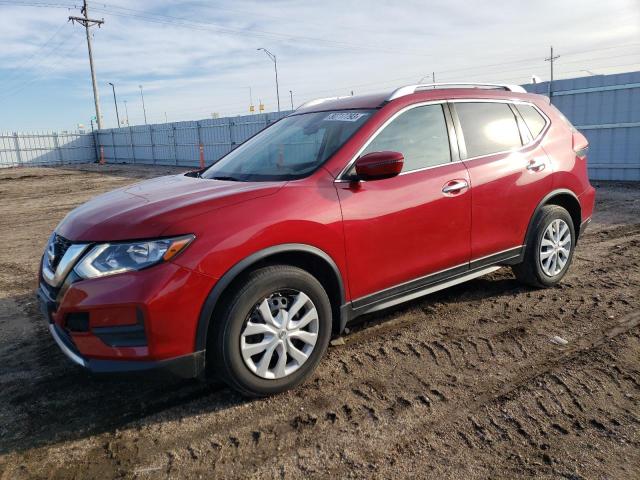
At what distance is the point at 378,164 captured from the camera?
3.21m

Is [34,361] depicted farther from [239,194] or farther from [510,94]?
[510,94]

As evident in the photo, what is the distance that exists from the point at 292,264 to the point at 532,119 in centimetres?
287

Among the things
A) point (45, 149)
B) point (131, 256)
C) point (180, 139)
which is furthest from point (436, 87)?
point (45, 149)

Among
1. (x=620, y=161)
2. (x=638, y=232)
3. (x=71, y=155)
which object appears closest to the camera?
(x=638, y=232)

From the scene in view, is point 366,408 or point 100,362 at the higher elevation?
point 100,362

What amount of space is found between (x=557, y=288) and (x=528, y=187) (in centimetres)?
114

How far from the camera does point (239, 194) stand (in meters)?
3.03

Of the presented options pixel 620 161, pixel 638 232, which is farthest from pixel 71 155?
pixel 638 232

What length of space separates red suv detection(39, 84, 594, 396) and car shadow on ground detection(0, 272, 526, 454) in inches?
10.6

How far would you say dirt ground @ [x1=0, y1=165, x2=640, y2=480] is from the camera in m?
2.49

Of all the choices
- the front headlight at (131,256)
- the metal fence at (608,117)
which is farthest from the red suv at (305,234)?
the metal fence at (608,117)

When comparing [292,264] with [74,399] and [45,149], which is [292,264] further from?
[45,149]

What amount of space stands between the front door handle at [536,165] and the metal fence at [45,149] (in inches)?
1489

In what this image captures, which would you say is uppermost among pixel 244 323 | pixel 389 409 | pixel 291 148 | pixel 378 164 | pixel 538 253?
pixel 291 148
